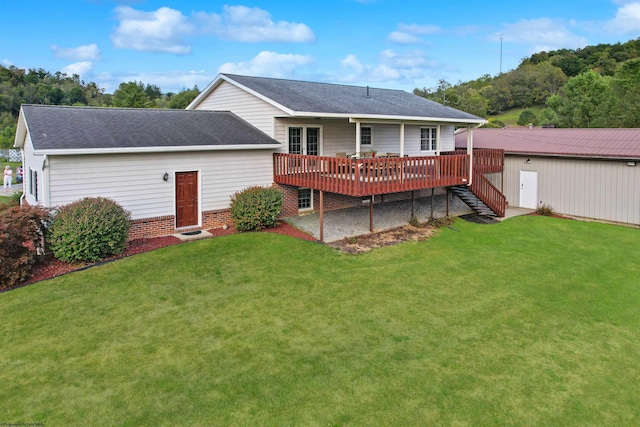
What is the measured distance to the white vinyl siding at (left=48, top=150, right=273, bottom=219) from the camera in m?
11.4

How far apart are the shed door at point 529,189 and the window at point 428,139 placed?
4470 millimetres

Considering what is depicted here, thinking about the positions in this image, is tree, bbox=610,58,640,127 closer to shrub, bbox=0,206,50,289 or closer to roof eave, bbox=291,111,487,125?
roof eave, bbox=291,111,487,125

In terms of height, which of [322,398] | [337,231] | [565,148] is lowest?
[322,398]

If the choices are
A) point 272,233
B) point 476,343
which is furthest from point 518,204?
point 476,343

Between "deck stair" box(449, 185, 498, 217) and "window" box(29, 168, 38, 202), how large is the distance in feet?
51.1

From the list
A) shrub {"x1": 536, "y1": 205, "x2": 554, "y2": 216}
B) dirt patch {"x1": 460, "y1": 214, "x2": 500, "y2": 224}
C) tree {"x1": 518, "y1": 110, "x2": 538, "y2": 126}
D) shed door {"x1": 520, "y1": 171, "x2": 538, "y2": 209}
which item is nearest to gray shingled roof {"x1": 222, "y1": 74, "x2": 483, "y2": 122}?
shed door {"x1": 520, "y1": 171, "x2": 538, "y2": 209}

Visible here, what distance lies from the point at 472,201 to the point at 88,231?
1469 cm

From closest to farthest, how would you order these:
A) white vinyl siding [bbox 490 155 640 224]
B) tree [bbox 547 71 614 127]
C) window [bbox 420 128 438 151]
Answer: white vinyl siding [bbox 490 155 640 224]
window [bbox 420 128 438 151]
tree [bbox 547 71 614 127]

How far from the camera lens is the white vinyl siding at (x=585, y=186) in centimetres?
1656

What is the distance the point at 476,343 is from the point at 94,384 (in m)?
6.19

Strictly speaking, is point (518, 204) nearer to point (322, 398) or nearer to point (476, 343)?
point (476, 343)

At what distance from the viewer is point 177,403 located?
222 inches

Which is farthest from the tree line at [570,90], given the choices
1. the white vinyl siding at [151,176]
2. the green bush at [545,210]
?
the white vinyl siding at [151,176]

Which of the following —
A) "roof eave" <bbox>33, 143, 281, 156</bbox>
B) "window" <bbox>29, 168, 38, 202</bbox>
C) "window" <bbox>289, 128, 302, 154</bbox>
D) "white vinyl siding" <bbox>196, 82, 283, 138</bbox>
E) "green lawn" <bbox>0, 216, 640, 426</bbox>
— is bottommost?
"green lawn" <bbox>0, 216, 640, 426</bbox>
